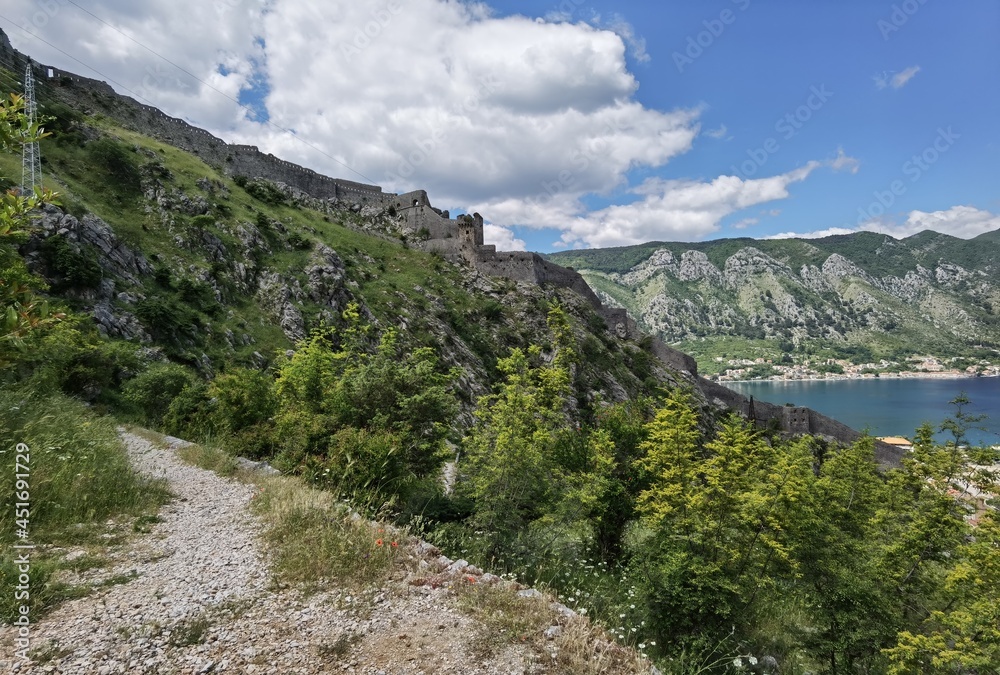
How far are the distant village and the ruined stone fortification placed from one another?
422ft

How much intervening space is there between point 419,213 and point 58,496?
192ft

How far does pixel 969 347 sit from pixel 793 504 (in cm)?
27252

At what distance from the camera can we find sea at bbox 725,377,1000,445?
90125 millimetres

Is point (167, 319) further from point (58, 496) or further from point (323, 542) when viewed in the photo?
point (323, 542)

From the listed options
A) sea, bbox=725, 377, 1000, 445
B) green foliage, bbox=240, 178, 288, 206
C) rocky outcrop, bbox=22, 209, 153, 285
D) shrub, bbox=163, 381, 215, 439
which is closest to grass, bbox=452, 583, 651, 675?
shrub, bbox=163, 381, 215, 439

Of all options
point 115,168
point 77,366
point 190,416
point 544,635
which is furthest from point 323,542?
point 115,168

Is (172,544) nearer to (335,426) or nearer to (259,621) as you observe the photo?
(259,621)

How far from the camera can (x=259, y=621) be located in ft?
15.1

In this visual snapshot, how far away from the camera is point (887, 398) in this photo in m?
128

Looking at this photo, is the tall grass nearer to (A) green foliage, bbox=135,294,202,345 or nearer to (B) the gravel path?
(B) the gravel path

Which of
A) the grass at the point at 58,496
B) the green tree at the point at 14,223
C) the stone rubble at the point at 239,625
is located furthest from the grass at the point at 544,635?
the green tree at the point at 14,223

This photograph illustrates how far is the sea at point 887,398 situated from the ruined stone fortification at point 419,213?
22514mm

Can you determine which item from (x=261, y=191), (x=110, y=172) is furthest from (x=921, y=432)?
(x=261, y=191)

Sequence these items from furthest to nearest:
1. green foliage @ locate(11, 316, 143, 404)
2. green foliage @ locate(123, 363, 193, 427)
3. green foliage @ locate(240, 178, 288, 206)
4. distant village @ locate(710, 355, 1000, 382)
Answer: distant village @ locate(710, 355, 1000, 382) → green foliage @ locate(240, 178, 288, 206) → green foliage @ locate(123, 363, 193, 427) → green foliage @ locate(11, 316, 143, 404)
